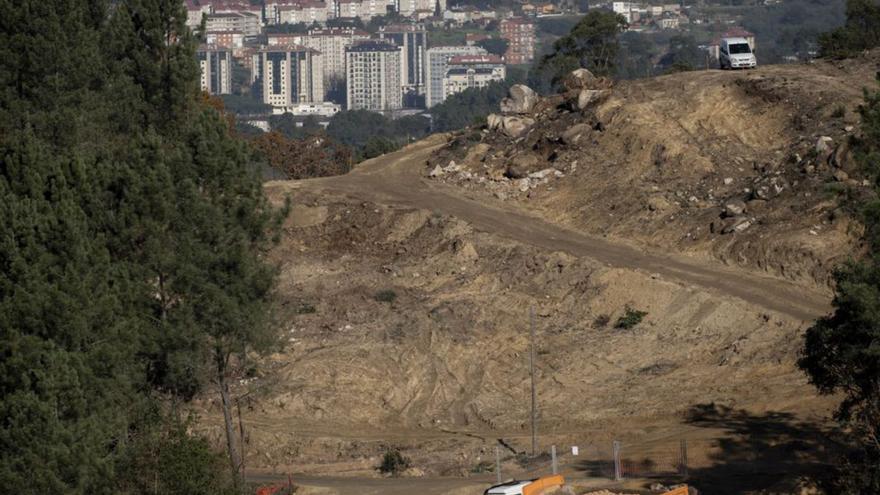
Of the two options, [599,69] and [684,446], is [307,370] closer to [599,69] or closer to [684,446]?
[684,446]

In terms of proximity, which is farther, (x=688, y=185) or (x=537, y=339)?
(x=688, y=185)

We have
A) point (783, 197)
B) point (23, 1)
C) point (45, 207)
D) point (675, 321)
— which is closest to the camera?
point (45, 207)

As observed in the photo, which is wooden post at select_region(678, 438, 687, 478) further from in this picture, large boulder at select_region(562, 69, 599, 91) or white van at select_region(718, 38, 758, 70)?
white van at select_region(718, 38, 758, 70)

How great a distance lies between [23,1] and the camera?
60.4 meters

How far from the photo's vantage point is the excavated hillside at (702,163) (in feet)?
226

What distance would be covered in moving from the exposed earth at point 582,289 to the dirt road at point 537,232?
0.15 metres

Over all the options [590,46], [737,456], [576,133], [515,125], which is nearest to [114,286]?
[737,456]

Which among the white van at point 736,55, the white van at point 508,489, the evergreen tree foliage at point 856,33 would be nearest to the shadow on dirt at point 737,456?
the white van at point 508,489

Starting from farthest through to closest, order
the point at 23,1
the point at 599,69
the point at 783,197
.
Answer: the point at 599,69, the point at 783,197, the point at 23,1

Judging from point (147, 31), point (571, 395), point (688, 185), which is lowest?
point (571, 395)

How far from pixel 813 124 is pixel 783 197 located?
7.10 m

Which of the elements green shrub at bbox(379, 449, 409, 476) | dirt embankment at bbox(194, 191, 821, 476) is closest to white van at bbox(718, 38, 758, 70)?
dirt embankment at bbox(194, 191, 821, 476)

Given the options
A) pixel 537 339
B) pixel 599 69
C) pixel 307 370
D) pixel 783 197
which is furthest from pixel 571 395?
pixel 599 69

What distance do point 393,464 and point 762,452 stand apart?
1134cm
